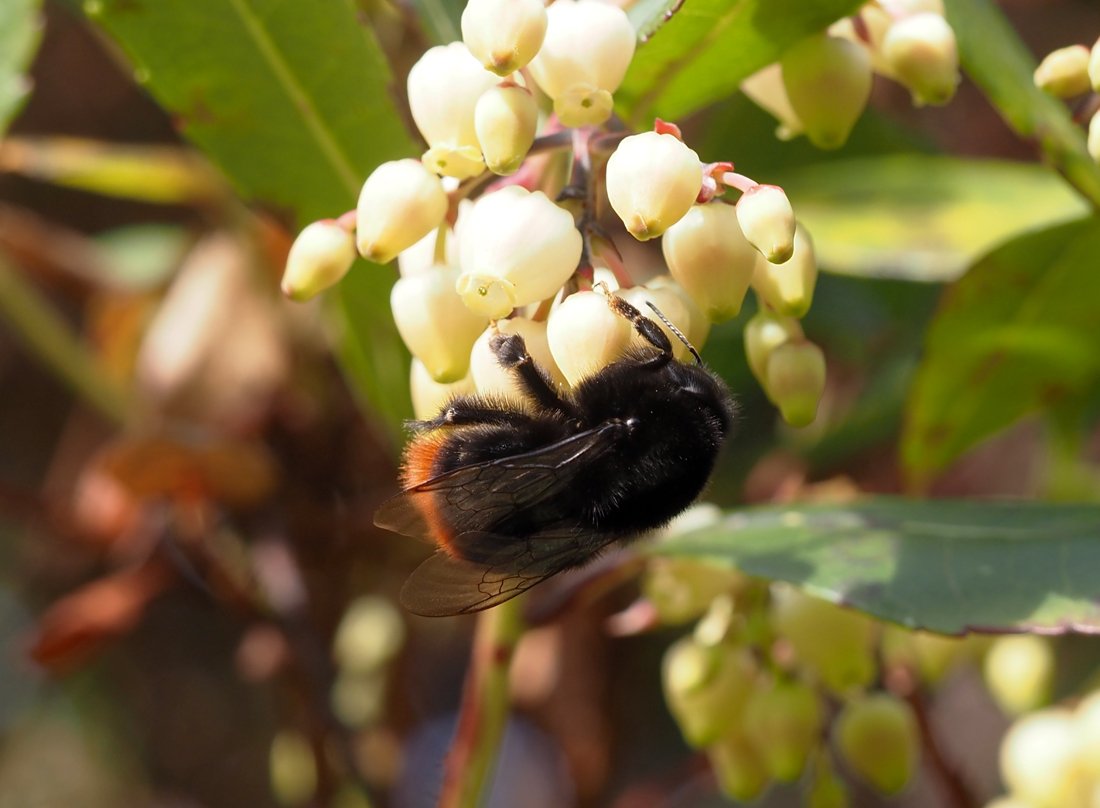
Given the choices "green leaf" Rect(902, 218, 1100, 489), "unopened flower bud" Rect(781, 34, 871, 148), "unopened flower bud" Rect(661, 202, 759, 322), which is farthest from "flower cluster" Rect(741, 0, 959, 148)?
"green leaf" Rect(902, 218, 1100, 489)

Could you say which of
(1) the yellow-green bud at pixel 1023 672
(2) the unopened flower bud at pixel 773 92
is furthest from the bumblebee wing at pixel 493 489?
(1) the yellow-green bud at pixel 1023 672

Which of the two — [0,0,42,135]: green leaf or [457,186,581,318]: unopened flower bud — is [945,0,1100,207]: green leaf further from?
[0,0,42,135]: green leaf

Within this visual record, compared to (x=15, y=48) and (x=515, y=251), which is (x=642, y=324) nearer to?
(x=515, y=251)

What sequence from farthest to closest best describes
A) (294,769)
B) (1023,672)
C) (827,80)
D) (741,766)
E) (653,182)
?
1. (294,769)
2. (1023,672)
3. (741,766)
4. (827,80)
5. (653,182)

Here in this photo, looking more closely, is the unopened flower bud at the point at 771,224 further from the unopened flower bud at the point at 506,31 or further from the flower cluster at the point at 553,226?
the unopened flower bud at the point at 506,31

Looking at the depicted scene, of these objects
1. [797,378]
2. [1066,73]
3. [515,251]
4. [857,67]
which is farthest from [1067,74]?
[515,251]

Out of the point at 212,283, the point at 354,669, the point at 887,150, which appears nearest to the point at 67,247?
the point at 212,283
